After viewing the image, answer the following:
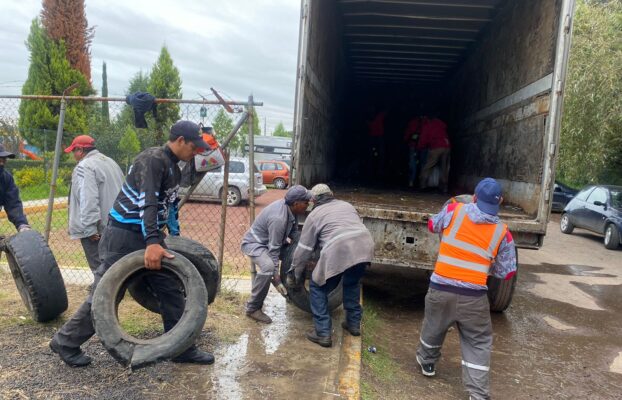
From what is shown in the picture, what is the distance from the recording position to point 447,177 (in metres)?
8.71

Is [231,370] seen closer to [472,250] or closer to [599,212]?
[472,250]

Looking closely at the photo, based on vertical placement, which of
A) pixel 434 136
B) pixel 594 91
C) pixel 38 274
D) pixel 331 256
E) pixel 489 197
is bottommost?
pixel 38 274

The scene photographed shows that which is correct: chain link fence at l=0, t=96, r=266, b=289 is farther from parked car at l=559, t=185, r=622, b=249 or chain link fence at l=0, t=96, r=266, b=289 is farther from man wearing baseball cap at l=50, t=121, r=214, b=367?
parked car at l=559, t=185, r=622, b=249

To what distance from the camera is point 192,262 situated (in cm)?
384

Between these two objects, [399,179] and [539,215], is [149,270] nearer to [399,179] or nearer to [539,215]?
[539,215]

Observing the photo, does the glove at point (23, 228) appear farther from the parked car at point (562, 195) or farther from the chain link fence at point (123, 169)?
the parked car at point (562, 195)

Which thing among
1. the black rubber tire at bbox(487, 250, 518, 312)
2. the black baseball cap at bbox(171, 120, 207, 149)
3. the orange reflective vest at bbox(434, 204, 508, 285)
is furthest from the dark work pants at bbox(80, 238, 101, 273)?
the black rubber tire at bbox(487, 250, 518, 312)

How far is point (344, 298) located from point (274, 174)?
18.9 m

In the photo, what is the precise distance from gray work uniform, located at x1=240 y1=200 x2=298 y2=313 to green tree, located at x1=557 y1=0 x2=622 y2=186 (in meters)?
11.2

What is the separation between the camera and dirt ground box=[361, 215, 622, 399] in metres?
3.75

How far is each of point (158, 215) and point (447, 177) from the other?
21.4 feet

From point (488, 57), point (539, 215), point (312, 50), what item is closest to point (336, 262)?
point (539, 215)

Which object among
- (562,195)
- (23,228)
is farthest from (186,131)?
(562,195)

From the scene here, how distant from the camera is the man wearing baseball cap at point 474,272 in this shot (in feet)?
11.2
